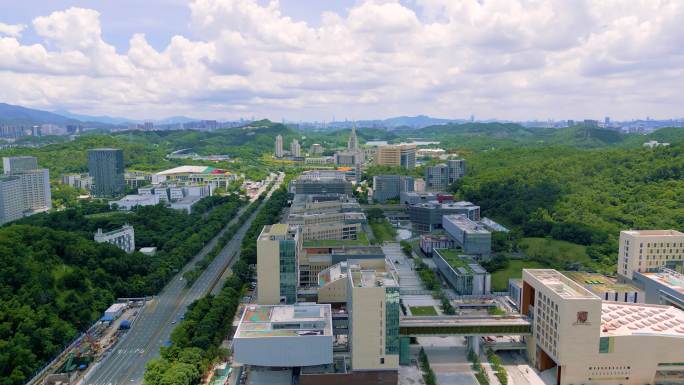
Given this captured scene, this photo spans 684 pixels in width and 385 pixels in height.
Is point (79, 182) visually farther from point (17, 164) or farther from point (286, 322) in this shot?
point (286, 322)

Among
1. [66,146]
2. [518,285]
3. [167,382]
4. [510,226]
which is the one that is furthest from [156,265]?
[66,146]

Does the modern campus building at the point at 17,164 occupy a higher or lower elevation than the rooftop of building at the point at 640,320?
higher

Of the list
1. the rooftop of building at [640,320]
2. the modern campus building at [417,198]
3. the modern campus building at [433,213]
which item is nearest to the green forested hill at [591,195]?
the modern campus building at [433,213]

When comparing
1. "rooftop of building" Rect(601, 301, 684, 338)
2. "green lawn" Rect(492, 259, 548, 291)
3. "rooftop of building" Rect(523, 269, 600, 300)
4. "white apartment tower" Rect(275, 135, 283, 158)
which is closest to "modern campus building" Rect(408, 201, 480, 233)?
"green lawn" Rect(492, 259, 548, 291)

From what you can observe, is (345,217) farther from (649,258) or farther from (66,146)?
(66,146)

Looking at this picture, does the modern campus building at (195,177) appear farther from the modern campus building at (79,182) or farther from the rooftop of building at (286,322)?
the rooftop of building at (286,322)

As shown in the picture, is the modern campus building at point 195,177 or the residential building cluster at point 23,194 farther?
the modern campus building at point 195,177

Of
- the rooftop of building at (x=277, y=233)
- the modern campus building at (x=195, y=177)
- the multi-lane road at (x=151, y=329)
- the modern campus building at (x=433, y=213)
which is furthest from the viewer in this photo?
the modern campus building at (x=195, y=177)

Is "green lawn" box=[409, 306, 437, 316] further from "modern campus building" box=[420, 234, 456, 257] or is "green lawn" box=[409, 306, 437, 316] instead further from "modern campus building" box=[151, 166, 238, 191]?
"modern campus building" box=[151, 166, 238, 191]
